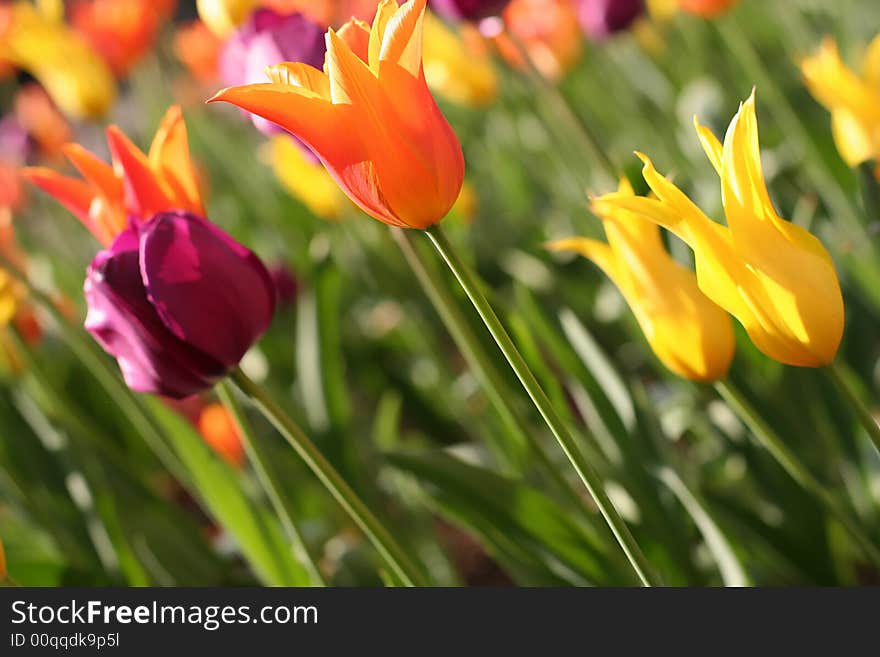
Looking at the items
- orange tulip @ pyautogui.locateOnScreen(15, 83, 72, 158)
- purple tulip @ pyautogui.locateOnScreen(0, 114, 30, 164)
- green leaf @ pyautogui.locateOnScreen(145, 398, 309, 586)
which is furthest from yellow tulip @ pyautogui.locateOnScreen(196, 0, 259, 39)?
purple tulip @ pyautogui.locateOnScreen(0, 114, 30, 164)

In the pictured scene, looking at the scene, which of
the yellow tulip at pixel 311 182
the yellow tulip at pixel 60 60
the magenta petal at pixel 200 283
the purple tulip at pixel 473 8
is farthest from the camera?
the yellow tulip at pixel 60 60

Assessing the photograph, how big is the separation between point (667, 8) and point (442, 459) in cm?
154

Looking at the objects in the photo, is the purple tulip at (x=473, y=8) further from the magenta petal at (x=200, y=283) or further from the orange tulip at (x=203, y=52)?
the orange tulip at (x=203, y=52)

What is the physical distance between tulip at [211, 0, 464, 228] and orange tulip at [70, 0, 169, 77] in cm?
203

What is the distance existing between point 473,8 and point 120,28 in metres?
1.62

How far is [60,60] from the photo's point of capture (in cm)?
175

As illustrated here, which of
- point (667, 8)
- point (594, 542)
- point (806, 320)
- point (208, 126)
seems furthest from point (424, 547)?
point (208, 126)

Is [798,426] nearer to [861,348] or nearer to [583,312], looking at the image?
[861,348]

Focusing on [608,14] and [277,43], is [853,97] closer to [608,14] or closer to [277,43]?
[277,43]

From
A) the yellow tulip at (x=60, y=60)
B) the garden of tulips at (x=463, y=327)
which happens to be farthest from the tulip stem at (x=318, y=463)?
the yellow tulip at (x=60, y=60)

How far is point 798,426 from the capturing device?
3.61 ft

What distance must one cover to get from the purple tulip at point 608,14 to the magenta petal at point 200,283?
0.91m

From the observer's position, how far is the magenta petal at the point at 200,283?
2.07 ft

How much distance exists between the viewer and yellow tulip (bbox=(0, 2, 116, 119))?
1744 millimetres
